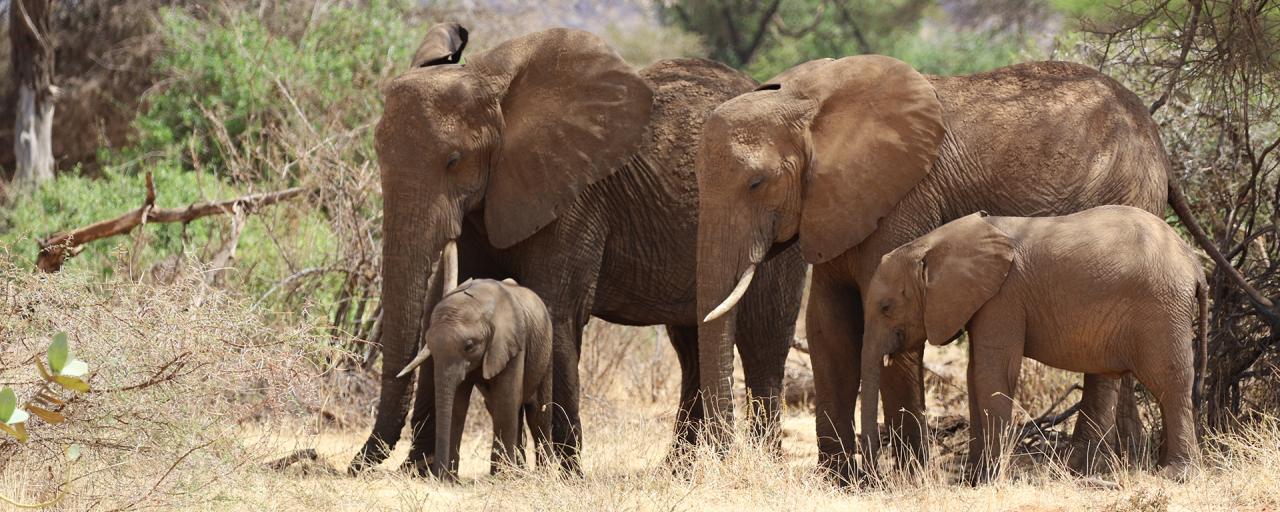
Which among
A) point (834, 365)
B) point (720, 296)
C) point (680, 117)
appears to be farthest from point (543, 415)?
point (680, 117)

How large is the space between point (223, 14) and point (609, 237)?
10.6 m

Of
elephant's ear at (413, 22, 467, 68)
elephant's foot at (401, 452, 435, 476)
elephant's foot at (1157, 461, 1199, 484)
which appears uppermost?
elephant's ear at (413, 22, 467, 68)

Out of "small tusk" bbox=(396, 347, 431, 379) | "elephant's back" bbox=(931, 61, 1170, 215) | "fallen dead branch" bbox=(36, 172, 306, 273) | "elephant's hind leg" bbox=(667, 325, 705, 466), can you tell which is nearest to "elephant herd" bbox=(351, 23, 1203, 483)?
"elephant's back" bbox=(931, 61, 1170, 215)

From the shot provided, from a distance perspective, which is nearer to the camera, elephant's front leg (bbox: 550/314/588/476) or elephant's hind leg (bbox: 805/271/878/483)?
elephant's hind leg (bbox: 805/271/878/483)

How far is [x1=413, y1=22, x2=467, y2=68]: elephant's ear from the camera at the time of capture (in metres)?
8.76

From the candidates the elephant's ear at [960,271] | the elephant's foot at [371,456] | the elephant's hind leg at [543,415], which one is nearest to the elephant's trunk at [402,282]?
the elephant's foot at [371,456]

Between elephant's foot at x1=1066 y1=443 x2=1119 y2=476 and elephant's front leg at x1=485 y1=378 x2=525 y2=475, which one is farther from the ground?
elephant's foot at x1=1066 y1=443 x2=1119 y2=476

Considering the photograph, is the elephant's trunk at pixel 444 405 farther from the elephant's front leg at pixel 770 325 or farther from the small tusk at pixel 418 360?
the elephant's front leg at pixel 770 325

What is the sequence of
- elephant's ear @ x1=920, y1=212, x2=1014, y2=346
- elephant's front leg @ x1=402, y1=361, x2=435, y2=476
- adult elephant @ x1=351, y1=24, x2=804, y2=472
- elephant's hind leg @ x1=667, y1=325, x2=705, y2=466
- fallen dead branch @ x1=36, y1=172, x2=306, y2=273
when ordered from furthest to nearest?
fallen dead branch @ x1=36, y1=172, x2=306, y2=273 → elephant's hind leg @ x1=667, y1=325, x2=705, y2=466 → elephant's front leg @ x1=402, y1=361, x2=435, y2=476 → adult elephant @ x1=351, y1=24, x2=804, y2=472 → elephant's ear @ x1=920, y1=212, x2=1014, y2=346

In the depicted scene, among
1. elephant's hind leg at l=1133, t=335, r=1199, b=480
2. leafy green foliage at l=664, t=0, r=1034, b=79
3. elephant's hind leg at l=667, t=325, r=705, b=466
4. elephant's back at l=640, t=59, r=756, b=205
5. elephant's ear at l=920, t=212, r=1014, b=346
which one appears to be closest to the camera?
elephant's hind leg at l=1133, t=335, r=1199, b=480

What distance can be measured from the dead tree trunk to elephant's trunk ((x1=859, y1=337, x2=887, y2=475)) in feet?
41.0

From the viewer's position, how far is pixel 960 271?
7.14 m

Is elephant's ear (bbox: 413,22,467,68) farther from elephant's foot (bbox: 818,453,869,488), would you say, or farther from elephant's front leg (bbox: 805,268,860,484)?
elephant's foot (bbox: 818,453,869,488)

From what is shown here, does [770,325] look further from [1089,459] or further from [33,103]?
[33,103]
